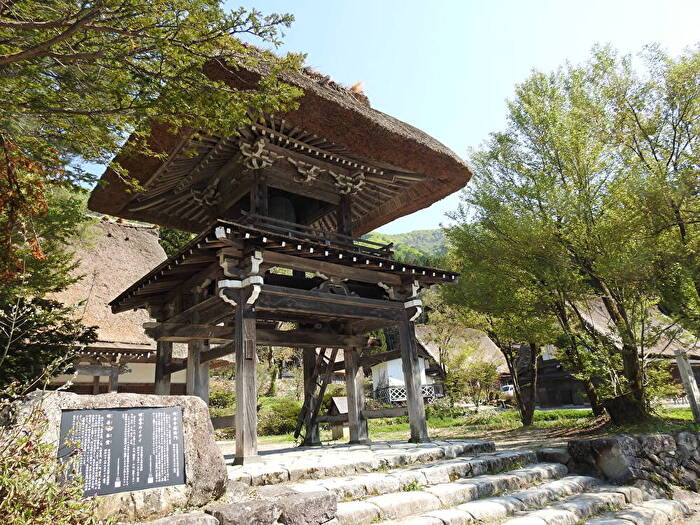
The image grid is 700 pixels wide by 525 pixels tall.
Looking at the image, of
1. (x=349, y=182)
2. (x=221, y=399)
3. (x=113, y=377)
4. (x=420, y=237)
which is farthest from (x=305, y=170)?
(x=420, y=237)

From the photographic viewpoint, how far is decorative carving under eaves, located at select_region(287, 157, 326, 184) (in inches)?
327

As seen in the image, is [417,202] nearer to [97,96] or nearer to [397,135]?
[397,135]

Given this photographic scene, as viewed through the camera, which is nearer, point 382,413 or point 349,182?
point 382,413

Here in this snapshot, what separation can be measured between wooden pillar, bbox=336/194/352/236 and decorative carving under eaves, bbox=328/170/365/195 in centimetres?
17

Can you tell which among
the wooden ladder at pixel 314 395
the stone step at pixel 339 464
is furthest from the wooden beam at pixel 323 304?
the stone step at pixel 339 464

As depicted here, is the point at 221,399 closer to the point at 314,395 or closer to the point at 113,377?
the point at 113,377

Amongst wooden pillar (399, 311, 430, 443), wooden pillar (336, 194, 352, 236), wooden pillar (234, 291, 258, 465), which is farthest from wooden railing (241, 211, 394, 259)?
wooden pillar (399, 311, 430, 443)

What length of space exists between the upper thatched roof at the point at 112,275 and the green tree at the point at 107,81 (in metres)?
6.41

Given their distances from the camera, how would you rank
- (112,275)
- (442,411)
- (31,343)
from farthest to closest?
(442,411) → (112,275) → (31,343)

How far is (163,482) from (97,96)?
3991mm

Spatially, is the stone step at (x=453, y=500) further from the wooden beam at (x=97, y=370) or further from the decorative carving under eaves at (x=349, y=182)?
the wooden beam at (x=97, y=370)

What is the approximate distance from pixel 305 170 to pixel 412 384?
4.64 meters

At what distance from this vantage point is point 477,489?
17.4 ft

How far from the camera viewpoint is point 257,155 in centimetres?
772
